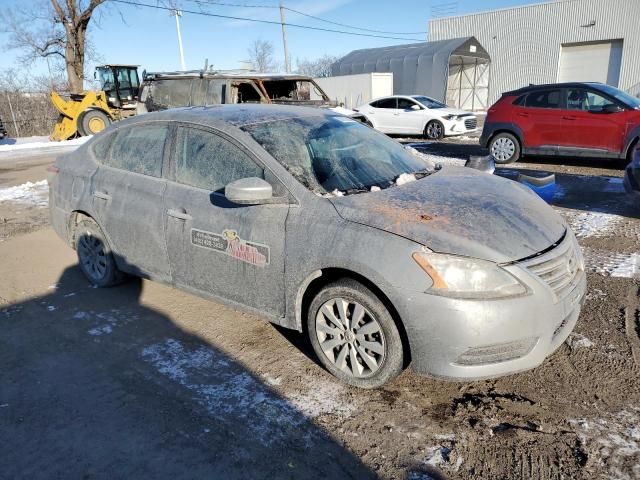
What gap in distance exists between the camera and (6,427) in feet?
8.96

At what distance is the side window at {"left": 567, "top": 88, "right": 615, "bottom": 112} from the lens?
30.2ft

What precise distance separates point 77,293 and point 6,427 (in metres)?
2.02

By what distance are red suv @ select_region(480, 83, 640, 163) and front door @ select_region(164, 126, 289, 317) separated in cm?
825

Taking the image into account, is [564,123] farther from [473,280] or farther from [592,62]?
[592,62]

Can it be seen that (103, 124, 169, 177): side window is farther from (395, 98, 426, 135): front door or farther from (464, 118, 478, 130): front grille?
(464, 118, 478, 130): front grille

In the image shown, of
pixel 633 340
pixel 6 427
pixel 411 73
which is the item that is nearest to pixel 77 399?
pixel 6 427

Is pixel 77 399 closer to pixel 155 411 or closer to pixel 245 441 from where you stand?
pixel 155 411

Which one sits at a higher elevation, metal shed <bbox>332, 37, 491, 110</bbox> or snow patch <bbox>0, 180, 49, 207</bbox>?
metal shed <bbox>332, 37, 491, 110</bbox>

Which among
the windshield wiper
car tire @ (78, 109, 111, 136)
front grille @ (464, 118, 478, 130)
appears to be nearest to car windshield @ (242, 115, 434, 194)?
the windshield wiper

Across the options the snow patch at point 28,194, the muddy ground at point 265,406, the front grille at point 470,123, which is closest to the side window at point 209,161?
the muddy ground at point 265,406

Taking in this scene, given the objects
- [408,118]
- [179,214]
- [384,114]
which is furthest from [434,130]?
[179,214]

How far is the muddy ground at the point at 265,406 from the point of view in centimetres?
240

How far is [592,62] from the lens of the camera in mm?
29125

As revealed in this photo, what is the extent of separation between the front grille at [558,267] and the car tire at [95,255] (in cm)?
348
